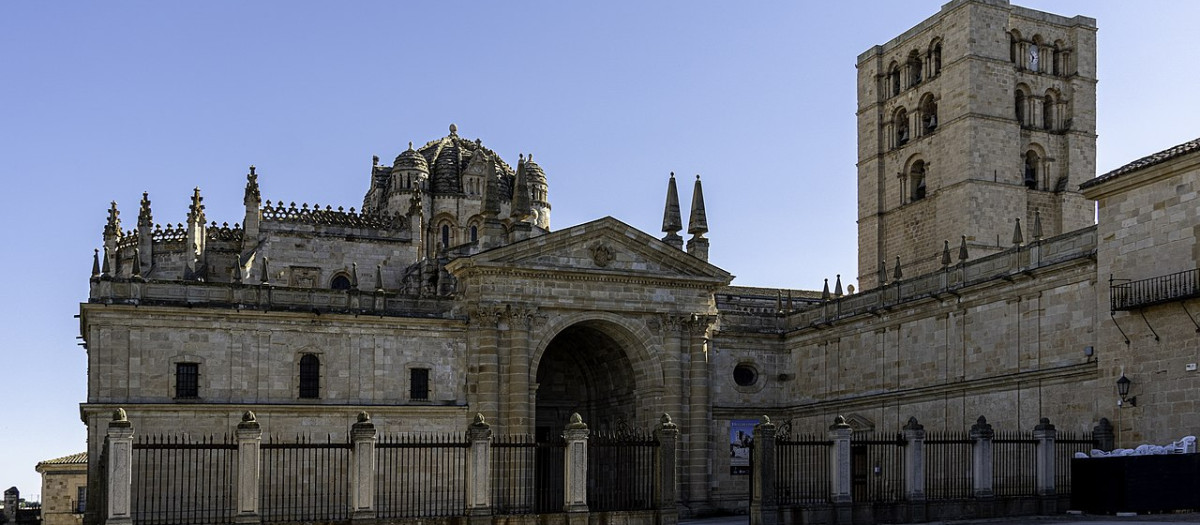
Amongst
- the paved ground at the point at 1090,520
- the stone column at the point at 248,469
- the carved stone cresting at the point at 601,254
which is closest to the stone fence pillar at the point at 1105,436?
the paved ground at the point at 1090,520

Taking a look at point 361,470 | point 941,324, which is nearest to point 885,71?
point 941,324

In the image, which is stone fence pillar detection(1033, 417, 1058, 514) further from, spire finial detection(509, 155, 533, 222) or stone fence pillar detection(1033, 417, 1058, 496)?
spire finial detection(509, 155, 533, 222)

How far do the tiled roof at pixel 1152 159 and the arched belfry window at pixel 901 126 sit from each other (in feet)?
93.3

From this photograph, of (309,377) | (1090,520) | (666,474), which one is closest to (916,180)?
(309,377)

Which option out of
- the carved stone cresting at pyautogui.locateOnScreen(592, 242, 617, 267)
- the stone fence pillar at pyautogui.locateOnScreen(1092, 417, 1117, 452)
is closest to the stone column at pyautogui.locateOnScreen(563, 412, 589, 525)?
the stone fence pillar at pyautogui.locateOnScreen(1092, 417, 1117, 452)

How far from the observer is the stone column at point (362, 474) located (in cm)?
2744

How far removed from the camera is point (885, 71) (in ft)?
205

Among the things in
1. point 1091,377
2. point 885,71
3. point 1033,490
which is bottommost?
point 1033,490

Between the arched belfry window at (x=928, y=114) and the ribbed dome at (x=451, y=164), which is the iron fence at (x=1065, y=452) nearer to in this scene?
the arched belfry window at (x=928, y=114)

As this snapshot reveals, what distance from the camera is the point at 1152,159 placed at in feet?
101

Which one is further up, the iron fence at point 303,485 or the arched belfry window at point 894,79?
the arched belfry window at point 894,79

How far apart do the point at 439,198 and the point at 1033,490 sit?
43658 millimetres

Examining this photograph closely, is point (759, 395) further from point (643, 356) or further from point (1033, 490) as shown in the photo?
point (1033, 490)

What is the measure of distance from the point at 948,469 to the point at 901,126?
31531 mm
